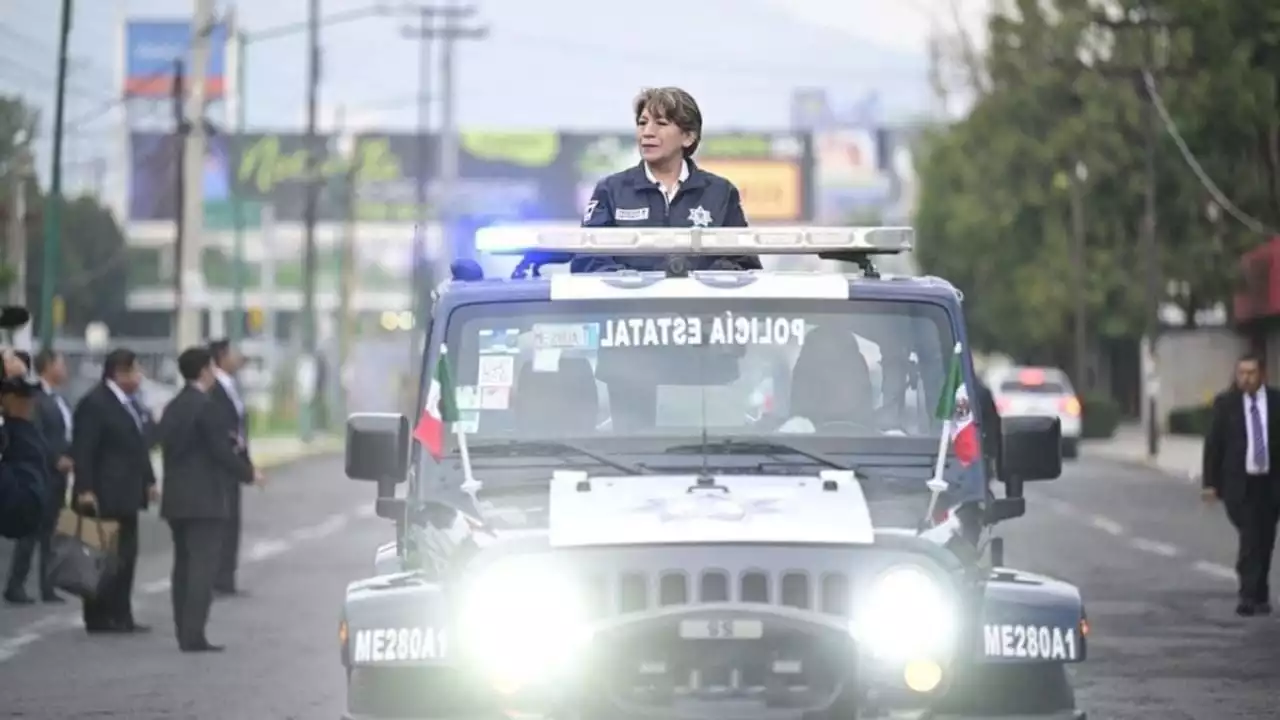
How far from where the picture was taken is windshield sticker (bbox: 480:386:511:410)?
32.5 ft

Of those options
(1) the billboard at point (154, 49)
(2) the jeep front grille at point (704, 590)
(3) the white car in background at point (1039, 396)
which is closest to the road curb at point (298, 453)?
(3) the white car in background at point (1039, 396)

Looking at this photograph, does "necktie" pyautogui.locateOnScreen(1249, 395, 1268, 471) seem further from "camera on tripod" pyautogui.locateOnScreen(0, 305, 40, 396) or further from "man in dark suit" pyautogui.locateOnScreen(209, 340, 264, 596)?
"camera on tripod" pyautogui.locateOnScreen(0, 305, 40, 396)

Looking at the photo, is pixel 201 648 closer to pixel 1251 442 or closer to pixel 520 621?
pixel 1251 442

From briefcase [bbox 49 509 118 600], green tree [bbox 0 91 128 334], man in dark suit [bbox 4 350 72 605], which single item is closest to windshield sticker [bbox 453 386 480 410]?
briefcase [bbox 49 509 118 600]

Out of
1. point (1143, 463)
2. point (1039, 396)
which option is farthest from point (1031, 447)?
point (1039, 396)

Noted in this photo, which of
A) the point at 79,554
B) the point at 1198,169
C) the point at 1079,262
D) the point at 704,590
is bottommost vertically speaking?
the point at 79,554

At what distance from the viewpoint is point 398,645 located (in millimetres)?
8734

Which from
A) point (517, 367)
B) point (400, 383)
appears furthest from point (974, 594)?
point (400, 383)

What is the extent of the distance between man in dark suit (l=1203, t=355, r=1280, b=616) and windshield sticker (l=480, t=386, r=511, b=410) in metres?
12.5

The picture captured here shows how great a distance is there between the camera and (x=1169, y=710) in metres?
14.8

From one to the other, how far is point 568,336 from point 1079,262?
62.4m

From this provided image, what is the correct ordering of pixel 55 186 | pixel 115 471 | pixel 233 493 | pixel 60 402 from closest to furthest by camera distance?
pixel 115 471, pixel 233 493, pixel 60 402, pixel 55 186

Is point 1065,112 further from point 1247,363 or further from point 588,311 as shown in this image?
point 588,311

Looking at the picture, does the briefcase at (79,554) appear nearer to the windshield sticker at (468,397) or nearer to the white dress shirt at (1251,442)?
the white dress shirt at (1251,442)
